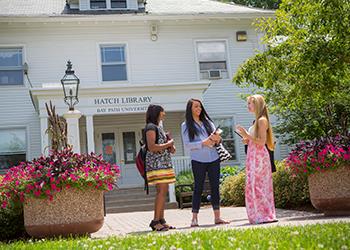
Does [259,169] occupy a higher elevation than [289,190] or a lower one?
higher

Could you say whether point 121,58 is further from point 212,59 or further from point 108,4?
point 212,59

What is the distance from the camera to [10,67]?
16.1 meters

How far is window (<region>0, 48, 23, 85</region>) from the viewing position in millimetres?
16047

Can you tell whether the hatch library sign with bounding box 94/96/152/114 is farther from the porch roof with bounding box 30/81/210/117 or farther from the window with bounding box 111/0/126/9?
the window with bounding box 111/0/126/9

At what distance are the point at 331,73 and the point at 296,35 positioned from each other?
3.48ft

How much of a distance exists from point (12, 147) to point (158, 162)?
10.5 metres

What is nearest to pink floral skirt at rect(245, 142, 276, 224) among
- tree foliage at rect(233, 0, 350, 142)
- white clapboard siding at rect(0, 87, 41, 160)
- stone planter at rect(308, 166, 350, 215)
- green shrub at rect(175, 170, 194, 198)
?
stone planter at rect(308, 166, 350, 215)

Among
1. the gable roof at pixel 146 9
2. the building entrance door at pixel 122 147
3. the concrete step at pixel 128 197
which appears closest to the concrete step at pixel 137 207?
the concrete step at pixel 128 197

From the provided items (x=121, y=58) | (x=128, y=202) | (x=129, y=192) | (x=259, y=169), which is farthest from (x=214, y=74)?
(x=259, y=169)

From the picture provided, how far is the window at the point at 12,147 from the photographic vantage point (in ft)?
51.5

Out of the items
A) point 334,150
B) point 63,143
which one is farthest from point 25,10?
point 334,150

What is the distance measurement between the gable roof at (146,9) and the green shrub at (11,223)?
1010 centimetres

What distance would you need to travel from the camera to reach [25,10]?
1692 centimetres

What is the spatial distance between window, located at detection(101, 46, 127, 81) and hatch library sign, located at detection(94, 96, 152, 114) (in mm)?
2380
